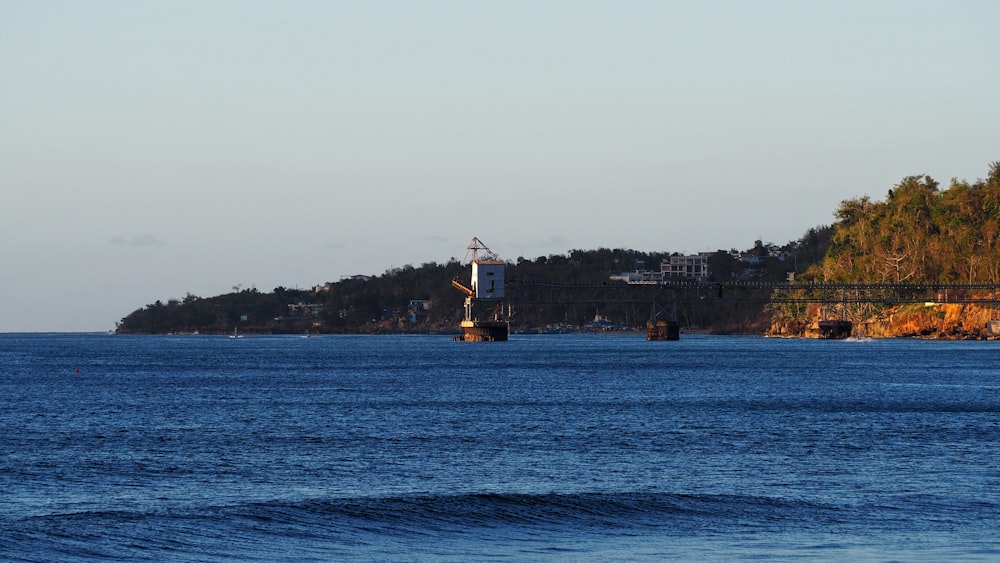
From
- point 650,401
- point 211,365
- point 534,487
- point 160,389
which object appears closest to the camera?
point 534,487

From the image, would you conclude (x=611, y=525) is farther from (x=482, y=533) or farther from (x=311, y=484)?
(x=311, y=484)

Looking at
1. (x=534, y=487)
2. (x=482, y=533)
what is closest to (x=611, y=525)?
(x=482, y=533)

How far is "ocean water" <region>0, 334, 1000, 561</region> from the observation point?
31547mm

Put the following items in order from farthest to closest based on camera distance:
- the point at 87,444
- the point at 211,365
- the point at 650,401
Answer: the point at 211,365 → the point at 650,401 → the point at 87,444

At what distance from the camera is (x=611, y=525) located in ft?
113

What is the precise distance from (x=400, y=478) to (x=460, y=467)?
339 cm

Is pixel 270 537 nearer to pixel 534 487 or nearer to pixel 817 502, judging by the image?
pixel 534 487

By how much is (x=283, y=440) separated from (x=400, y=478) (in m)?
14.0

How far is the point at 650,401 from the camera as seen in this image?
259 ft

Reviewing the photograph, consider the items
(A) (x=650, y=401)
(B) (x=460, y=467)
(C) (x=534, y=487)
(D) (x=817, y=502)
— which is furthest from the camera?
(A) (x=650, y=401)

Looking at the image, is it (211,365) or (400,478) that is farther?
(211,365)

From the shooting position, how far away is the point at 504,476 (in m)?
42.8

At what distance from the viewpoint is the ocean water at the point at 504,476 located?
31.5m

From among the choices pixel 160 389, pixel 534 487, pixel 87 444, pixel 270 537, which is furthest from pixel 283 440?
pixel 160 389
